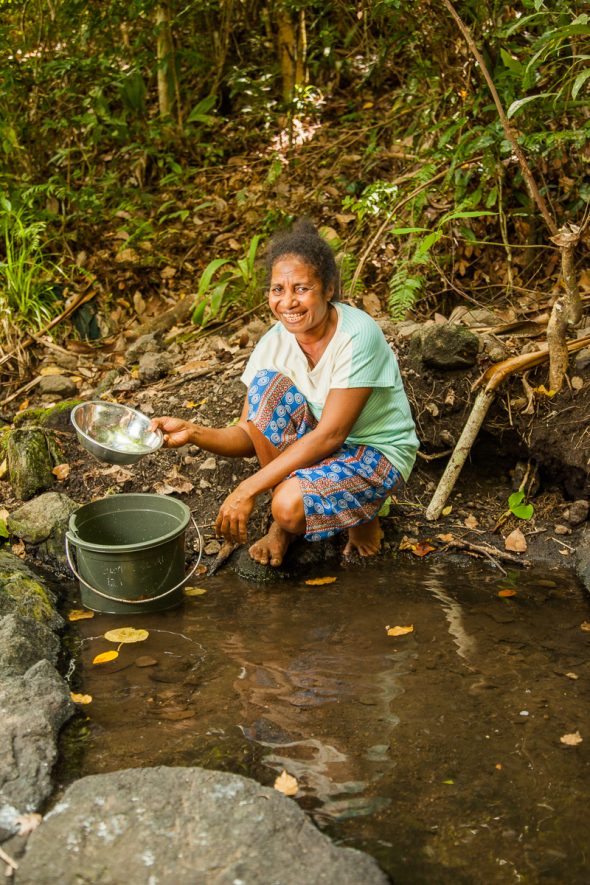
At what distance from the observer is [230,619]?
3.15 metres

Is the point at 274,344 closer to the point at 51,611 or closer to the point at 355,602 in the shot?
the point at 355,602

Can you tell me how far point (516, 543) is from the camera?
3590 mm

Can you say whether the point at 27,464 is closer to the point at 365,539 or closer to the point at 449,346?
the point at 365,539

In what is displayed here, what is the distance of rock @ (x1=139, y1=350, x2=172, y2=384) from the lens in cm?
473

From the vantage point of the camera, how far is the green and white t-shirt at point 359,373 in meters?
3.09

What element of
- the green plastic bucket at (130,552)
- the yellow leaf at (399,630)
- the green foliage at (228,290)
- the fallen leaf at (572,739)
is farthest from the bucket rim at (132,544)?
the green foliage at (228,290)

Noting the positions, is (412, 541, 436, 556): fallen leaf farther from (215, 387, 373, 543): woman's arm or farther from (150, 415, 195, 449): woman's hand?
(150, 415, 195, 449): woman's hand

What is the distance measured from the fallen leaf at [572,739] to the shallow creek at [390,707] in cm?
2

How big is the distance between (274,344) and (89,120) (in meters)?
3.42

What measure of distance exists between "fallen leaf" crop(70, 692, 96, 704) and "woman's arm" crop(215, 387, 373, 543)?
820 millimetres

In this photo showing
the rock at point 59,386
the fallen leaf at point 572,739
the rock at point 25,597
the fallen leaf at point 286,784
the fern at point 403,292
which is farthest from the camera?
the rock at point 59,386

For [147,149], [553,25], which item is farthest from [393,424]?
[147,149]

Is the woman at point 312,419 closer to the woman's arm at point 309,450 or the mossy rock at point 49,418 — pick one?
the woman's arm at point 309,450

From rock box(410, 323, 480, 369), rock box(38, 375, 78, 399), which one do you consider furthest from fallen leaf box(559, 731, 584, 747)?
rock box(38, 375, 78, 399)
